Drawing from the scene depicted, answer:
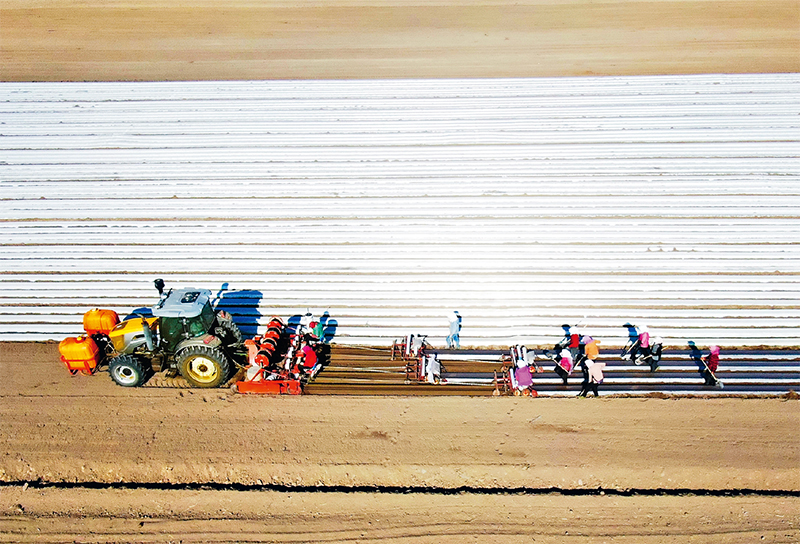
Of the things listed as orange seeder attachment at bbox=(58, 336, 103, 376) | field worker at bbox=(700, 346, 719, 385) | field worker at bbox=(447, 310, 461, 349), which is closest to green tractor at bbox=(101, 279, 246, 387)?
orange seeder attachment at bbox=(58, 336, 103, 376)

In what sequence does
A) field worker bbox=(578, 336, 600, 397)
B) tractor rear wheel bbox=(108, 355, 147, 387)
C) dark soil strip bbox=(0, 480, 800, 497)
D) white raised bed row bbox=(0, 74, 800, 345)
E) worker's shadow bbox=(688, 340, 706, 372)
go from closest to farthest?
1. dark soil strip bbox=(0, 480, 800, 497)
2. tractor rear wheel bbox=(108, 355, 147, 387)
3. field worker bbox=(578, 336, 600, 397)
4. worker's shadow bbox=(688, 340, 706, 372)
5. white raised bed row bbox=(0, 74, 800, 345)

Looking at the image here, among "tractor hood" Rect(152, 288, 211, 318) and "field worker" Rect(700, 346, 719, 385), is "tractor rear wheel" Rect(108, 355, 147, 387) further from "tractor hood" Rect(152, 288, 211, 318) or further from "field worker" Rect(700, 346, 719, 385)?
"field worker" Rect(700, 346, 719, 385)

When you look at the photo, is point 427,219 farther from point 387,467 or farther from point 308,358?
point 387,467

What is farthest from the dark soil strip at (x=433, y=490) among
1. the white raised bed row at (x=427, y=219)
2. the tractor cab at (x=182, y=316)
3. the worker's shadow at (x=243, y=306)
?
the worker's shadow at (x=243, y=306)

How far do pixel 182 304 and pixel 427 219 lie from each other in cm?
520

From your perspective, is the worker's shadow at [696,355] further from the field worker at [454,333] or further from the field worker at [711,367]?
the field worker at [454,333]

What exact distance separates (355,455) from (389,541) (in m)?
1.49

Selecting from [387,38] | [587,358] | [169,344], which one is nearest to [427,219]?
[587,358]

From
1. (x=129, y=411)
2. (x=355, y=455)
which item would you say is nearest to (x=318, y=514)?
(x=355, y=455)

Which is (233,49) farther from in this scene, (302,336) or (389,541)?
(389,541)

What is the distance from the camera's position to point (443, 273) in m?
10.8

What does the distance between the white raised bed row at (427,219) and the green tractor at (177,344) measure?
1656mm

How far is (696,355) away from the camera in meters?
9.98

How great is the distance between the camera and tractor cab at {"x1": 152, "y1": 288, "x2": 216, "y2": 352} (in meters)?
8.59
